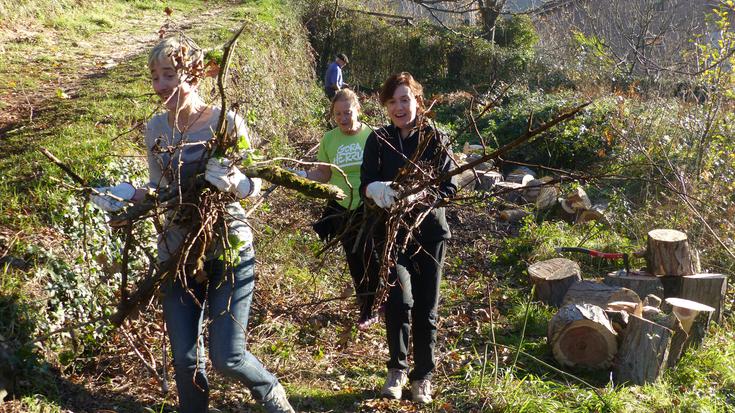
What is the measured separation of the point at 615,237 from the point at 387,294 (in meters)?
4.95

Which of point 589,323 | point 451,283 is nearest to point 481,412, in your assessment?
point 589,323

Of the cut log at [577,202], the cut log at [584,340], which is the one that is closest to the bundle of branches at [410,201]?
the cut log at [584,340]

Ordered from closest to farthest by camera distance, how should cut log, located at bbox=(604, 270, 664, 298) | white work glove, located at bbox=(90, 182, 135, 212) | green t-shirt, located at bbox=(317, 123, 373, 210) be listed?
white work glove, located at bbox=(90, 182, 135, 212), green t-shirt, located at bbox=(317, 123, 373, 210), cut log, located at bbox=(604, 270, 664, 298)

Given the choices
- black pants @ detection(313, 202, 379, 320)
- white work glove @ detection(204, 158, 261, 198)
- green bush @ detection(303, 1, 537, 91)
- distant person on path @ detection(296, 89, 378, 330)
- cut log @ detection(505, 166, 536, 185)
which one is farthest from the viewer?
green bush @ detection(303, 1, 537, 91)

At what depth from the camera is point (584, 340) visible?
16.3ft

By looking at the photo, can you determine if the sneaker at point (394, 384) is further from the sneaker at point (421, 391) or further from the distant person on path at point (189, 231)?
the distant person on path at point (189, 231)

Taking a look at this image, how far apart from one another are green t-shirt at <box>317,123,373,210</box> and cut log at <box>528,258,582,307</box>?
2.11m

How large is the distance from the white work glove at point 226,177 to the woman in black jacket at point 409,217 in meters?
0.76

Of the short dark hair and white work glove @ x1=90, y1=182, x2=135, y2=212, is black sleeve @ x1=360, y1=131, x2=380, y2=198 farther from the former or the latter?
Result: white work glove @ x1=90, y1=182, x2=135, y2=212

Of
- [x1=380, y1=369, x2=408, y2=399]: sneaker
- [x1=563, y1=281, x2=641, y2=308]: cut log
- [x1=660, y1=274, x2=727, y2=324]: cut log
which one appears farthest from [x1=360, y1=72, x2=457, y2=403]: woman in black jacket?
[x1=660, y1=274, x2=727, y2=324]: cut log

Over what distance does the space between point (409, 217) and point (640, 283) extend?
3.19 metres

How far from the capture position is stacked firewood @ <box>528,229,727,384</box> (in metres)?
4.81

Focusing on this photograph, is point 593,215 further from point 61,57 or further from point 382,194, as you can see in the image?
point 61,57

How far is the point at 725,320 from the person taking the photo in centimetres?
600
